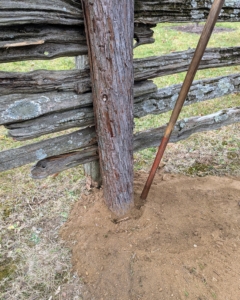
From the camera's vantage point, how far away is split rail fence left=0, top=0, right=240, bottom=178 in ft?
4.67

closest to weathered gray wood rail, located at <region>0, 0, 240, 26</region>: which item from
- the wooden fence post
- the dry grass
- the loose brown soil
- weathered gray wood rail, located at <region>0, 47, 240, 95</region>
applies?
weathered gray wood rail, located at <region>0, 47, 240, 95</region>

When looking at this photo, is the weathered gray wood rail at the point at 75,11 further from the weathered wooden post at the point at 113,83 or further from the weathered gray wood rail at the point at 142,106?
the weathered gray wood rail at the point at 142,106

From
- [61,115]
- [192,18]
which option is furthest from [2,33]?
[192,18]

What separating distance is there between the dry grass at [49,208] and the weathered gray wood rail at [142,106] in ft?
2.75

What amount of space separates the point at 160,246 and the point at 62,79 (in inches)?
50.4

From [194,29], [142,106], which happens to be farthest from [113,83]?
[194,29]

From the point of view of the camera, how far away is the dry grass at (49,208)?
1.85 m

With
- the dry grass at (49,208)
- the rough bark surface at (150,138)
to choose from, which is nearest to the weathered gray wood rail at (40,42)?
the rough bark surface at (150,138)

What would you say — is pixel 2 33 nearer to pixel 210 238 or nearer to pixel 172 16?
pixel 172 16

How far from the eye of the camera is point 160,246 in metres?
1.94

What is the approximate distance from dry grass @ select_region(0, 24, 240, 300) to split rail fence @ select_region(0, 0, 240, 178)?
1.86 feet

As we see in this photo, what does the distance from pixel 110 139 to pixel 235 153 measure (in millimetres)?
1928

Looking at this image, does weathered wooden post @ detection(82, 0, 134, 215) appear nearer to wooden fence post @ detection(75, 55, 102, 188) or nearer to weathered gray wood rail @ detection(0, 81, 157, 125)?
weathered gray wood rail @ detection(0, 81, 157, 125)

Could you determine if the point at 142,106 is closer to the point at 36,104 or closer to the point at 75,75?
the point at 75,75
